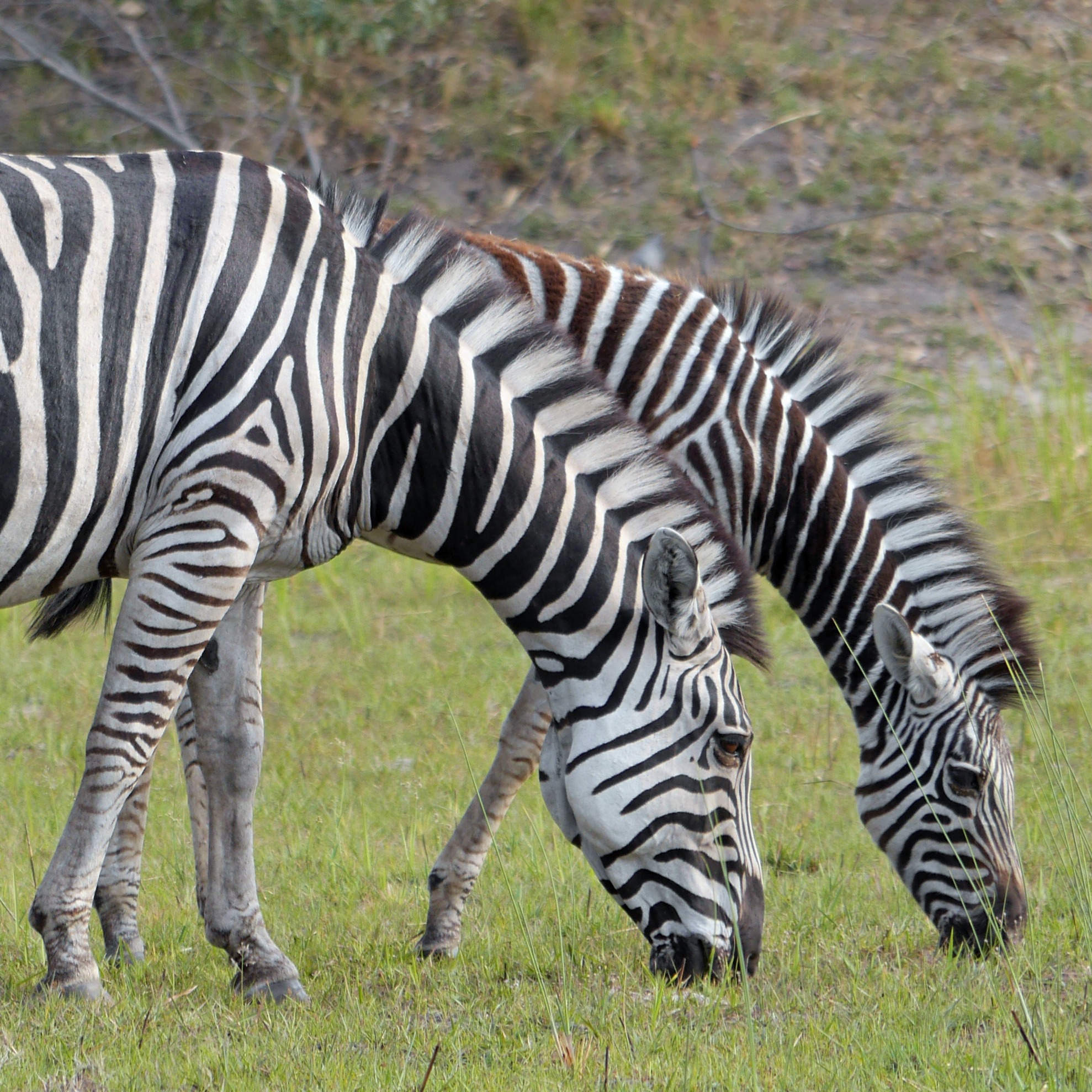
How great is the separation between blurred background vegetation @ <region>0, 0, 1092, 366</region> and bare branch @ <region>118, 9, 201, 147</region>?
74 mm

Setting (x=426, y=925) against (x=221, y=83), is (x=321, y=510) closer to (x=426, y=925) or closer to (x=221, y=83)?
(x=426, y=925)

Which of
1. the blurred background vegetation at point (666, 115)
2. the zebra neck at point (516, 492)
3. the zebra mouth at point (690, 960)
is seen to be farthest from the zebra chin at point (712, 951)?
the blurred background vegetation at point (666, 115)

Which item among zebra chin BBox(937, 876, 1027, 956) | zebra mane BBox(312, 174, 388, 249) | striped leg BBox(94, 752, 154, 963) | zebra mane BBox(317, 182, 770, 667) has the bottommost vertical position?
striped leg BBox(94, 752, 154, 963)

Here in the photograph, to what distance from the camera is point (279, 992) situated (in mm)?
4422

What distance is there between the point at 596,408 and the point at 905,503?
164 centimetres

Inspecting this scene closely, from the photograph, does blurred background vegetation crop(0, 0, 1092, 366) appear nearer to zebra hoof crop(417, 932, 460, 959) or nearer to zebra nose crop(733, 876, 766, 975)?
zebra hoof crop(417, 932, 460, 959)

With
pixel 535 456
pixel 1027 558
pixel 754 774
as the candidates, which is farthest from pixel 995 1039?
pixel 1027 558

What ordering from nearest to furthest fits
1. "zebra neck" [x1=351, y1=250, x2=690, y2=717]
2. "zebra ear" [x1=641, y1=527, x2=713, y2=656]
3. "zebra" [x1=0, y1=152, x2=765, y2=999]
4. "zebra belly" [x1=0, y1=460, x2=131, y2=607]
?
"zebra belly" [x1=0, y1=460, x2=131, y2=607]
"zebra" [x1=0, y1=152, x2=765, y2=999]
"zebra ear" [x1=641, y1=527, x2=713, y2=656]
"zebra neck" [x1=351, y1=250, x2=690, y2=717]

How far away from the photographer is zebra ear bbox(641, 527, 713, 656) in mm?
4160

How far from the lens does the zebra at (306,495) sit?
4.03 m

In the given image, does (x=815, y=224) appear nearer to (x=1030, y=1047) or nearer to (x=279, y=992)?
(x=279, y=992)

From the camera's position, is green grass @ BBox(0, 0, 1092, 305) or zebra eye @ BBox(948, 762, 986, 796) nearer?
zebra eye @ BBox(948, 762, 986, 796)

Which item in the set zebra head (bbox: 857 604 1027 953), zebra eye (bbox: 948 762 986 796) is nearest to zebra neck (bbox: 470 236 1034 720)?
zebra head (bbox: 857 604 1027 953)

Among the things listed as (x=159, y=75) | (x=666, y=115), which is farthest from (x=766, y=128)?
(x=159, y=75)
